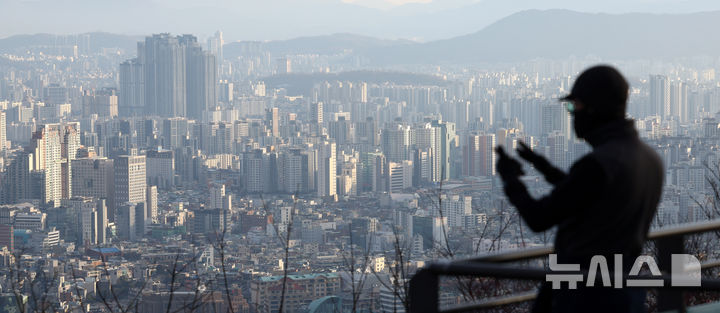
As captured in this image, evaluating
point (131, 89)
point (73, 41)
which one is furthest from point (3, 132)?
point (73, 41)

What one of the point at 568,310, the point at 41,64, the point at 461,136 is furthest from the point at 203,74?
the point at 568,310

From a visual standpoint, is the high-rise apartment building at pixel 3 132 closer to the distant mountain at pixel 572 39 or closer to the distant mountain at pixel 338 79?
the distant mountain at pixel 338 79

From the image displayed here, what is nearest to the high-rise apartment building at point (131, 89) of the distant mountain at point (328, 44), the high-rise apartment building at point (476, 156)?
the distant mountain at point (328, 44)

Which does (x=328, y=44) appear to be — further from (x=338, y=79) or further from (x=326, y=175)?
(x=326, y=175)

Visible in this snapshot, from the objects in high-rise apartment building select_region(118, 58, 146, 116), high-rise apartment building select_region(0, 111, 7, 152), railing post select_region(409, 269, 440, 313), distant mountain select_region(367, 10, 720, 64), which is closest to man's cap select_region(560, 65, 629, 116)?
railing post select_region(409, 269, 440, 313)

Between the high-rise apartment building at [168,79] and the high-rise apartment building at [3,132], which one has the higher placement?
the high-rise apartment building at [168,79]

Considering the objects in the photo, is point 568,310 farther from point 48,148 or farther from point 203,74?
point 203,74
